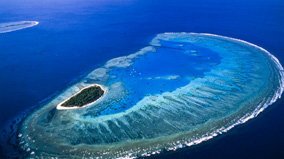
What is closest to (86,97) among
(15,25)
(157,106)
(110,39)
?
(157,106)

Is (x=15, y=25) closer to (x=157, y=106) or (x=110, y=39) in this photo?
(x=110, y=39)

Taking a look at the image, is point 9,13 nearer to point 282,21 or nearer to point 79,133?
point 79,133

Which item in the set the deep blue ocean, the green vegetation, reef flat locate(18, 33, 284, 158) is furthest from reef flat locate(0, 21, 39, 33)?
the green vegetation

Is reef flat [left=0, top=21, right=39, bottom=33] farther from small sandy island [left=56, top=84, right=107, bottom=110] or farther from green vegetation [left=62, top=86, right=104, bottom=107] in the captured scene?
green vegetation [left=62, top=86, right=104, bottom=107]

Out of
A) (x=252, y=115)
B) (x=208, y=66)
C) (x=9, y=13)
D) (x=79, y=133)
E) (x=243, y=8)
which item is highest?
(x=243, y=8)

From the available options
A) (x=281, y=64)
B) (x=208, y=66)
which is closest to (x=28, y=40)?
(x=208, y=66)

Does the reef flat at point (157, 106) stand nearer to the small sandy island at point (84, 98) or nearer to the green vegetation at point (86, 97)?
the small sandy island at point (84, 98)
